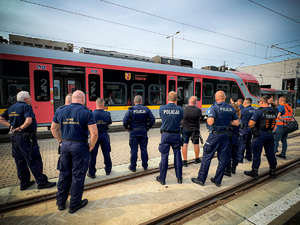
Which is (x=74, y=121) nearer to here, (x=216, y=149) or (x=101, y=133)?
(x=101, y=133)

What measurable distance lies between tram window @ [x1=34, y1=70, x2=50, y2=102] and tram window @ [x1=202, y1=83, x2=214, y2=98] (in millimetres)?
9176

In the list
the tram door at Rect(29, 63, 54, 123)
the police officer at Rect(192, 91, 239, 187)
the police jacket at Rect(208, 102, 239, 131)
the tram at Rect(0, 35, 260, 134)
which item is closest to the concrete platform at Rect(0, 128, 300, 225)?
the police officer at Rect(192, 91, 239, 187)

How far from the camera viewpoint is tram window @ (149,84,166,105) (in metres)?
9.35

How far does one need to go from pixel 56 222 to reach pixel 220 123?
3470mm

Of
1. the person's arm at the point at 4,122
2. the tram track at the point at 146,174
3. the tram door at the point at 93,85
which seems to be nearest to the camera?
the tram track at the point at 146,174

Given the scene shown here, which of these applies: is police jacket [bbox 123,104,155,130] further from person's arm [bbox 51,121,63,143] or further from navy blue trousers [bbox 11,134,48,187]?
navy blue trousers [bbox 11,134,48,187]

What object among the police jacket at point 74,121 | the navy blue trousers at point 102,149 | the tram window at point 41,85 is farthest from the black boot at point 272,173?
the tram window at point 41,85

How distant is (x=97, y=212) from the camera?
2744mm

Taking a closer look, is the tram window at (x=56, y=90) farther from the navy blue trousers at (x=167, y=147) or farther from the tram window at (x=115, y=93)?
the navy blue trousers at (x=167, y=147)

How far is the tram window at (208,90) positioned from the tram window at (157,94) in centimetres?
325

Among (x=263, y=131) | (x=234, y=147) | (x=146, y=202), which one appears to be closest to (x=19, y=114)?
(x=146, y=202)

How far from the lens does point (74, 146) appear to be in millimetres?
2641

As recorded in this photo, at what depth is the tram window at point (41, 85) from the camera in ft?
21.5

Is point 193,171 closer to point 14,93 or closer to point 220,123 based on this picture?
point 220,123
